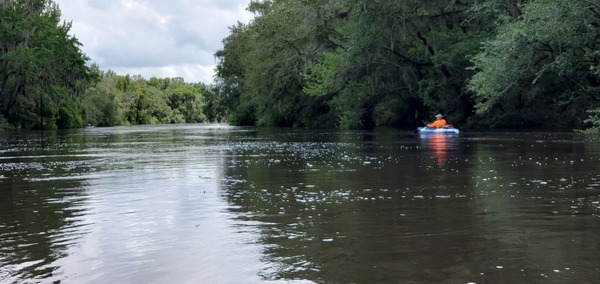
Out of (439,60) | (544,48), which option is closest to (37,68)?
(439,60)

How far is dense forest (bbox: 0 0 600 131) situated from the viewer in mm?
31547

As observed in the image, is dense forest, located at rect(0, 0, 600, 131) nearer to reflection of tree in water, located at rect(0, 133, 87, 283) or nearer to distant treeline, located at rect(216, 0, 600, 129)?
distant treeline, located at rect(216, 0, 600, 129)

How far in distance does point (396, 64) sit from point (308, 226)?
40.8 meters

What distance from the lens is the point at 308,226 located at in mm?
8539

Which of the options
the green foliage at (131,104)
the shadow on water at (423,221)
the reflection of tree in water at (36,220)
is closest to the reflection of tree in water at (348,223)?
the shadow on water at (423,221)

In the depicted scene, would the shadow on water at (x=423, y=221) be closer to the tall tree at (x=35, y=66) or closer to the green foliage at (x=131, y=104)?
the tall tree at (x=35, y=66)

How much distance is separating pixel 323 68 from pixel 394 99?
21.7 feet

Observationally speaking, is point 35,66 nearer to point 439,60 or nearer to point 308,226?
point 439,60

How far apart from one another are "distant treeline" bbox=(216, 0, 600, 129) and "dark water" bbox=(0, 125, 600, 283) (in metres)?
15.7

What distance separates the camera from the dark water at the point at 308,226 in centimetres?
624

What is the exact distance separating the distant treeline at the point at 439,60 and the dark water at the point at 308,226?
15.7m

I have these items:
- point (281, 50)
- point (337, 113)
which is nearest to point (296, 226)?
point (281, 50)

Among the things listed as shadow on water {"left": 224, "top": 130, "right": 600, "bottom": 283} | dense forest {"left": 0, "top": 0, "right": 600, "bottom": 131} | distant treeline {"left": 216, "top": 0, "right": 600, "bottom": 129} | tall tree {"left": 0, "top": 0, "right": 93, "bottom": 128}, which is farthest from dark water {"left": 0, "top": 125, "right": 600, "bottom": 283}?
tall tree {"left": 0, "top": 0, "right": 93, "bottom": 128}

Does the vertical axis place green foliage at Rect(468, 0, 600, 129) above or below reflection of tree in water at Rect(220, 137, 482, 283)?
above
